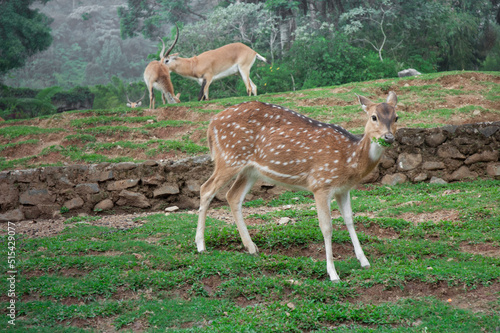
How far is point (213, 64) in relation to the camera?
17.3 meters

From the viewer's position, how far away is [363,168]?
18.7 feet

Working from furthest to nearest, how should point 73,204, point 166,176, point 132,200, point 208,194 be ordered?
point 166,176 → point 132,200 → point 73,204 → point 208,194

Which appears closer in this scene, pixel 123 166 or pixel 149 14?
pixel 123 166

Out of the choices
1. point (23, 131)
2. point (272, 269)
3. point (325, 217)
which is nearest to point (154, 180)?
point (272, 269)

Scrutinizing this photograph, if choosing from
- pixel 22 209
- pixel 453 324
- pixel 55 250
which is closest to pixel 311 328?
pixel 453 324

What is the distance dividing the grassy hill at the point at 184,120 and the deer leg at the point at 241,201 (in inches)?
177

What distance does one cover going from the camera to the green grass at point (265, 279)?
181 inches

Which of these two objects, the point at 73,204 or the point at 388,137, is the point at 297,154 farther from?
the point at 73,204

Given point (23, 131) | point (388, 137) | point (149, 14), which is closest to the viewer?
point (388, 137)

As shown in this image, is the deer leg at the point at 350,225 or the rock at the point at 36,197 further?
the rock at the point at 36,197

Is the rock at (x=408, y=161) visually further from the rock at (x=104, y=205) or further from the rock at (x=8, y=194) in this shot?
the rock at (x=8, y=194)

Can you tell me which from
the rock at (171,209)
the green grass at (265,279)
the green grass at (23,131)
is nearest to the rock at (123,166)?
the rock at (171,209)

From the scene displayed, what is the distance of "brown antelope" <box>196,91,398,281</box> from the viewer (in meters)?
5.68

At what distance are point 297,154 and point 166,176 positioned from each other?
4431 millimetres
